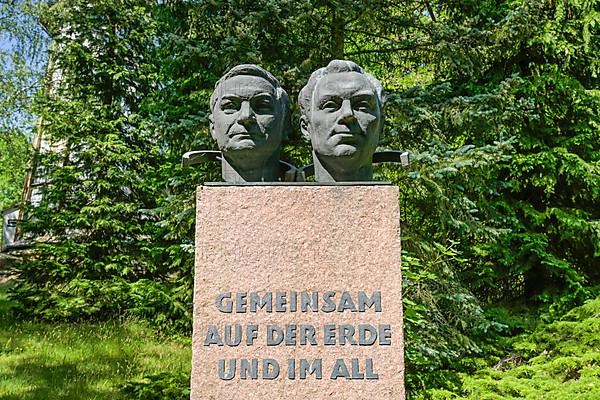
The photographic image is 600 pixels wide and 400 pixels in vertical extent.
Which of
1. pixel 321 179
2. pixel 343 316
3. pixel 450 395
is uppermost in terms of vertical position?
pixel 321 179

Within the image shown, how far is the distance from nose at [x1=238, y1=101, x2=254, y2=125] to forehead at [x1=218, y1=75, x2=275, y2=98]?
0.19 ft

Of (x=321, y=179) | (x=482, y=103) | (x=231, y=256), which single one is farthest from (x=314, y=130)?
(x=482, y=103)

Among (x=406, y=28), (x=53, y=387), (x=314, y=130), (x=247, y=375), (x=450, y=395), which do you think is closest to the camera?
(x=247, y=375)

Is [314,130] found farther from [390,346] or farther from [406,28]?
[406,28]

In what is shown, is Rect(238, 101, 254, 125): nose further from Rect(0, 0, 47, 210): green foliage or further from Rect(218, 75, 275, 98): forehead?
Rect(0, 0, 47, 210): green foliage

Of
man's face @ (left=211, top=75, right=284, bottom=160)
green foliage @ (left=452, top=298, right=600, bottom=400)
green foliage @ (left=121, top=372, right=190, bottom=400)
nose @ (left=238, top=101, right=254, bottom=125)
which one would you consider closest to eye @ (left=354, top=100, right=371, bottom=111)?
man's face @ (left=211, top=75, right=284, bottom=160)

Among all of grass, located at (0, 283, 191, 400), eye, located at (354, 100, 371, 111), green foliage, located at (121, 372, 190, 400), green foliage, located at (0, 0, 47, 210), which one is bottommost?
green foliage, located at (121, 372, 190, 400)

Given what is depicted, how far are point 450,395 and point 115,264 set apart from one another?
561cm

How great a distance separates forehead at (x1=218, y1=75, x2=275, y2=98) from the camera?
132 inches

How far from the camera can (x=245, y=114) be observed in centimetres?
330

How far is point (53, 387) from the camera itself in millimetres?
5887

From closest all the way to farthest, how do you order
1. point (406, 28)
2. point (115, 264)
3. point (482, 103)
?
point (482, 103)
point (406, 28)
point (115, 264)

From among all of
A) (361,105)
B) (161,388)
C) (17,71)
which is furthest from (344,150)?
(17,71)

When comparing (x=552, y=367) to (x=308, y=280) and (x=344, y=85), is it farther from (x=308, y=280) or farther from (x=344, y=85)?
(x=344, y=85)
